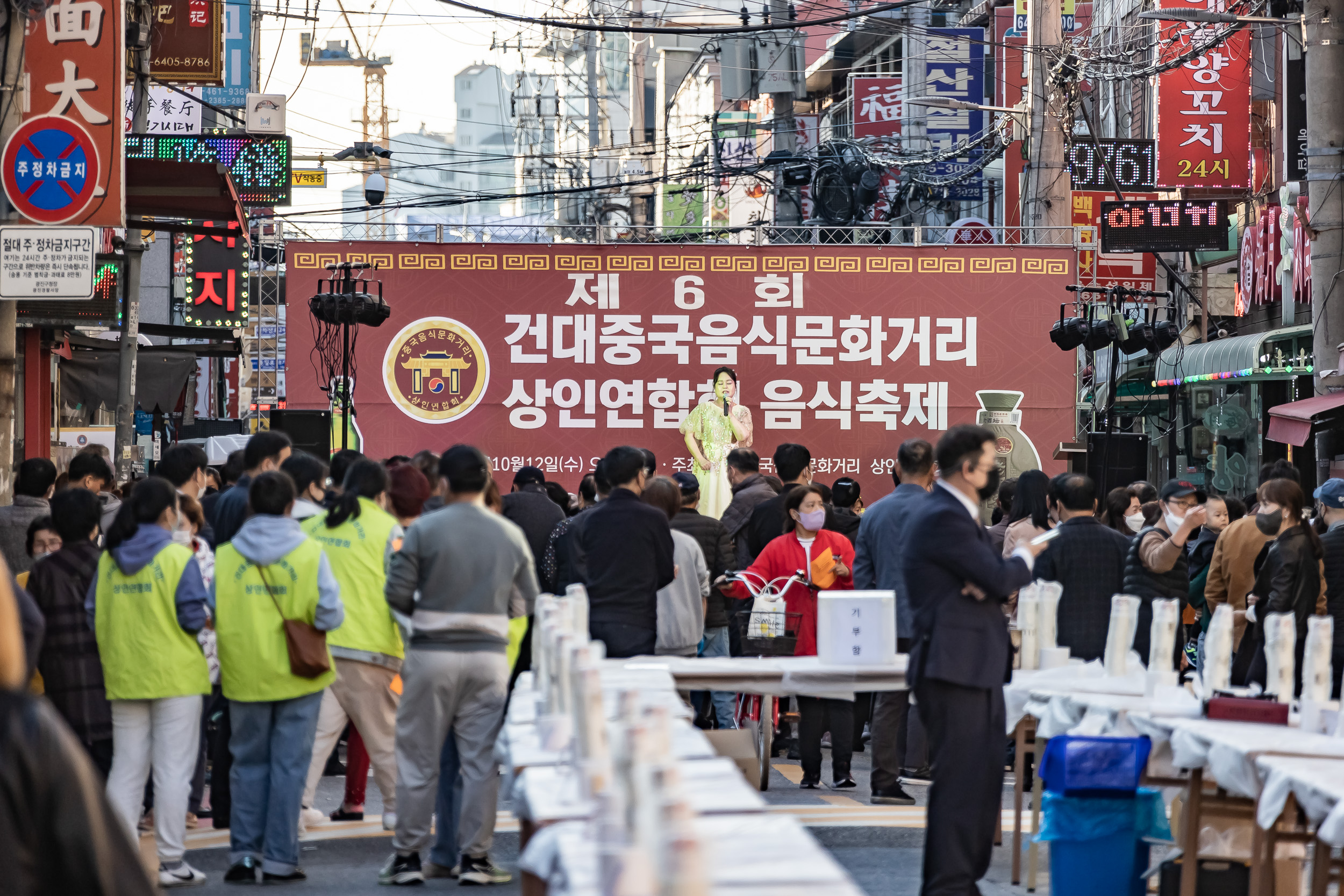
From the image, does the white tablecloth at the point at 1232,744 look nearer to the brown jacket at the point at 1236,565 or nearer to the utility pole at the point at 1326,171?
the brown jacket at the point at 1236,565

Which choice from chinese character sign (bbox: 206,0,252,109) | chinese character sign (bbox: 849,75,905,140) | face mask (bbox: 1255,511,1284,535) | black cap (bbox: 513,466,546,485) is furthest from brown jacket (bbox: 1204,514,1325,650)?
chinese character sign (bbox: 849,75,905,140)

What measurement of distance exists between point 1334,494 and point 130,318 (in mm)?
8612

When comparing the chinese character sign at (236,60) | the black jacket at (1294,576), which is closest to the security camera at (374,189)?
the chinese character sign at (236,60)

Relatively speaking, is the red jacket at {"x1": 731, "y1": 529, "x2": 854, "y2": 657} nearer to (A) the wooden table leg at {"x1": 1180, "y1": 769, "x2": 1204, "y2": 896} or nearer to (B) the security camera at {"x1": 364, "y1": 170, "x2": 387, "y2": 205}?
(A) the wooden table leg at {"x1": 1180, "y1": 769, "x2": 1204, "y2": 896}

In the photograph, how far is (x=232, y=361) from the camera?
35.2 m

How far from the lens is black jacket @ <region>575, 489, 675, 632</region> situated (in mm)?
7309

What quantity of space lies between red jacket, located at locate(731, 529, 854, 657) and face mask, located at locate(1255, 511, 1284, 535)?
2.23 m

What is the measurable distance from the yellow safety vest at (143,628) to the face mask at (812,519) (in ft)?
11.7

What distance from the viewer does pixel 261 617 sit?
622 cm

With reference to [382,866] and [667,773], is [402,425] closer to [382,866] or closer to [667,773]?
[382,866]

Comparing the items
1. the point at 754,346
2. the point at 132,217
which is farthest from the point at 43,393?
the point at 754,346

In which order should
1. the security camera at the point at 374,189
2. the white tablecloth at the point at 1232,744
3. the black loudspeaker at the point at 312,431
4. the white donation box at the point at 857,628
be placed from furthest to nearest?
1. the security camera at the point at 374,189
2. the black loudspeaker at the point at 312,431
3. the white donation box at the point at 857,628
4. the white tablecloth at the point at 1232,744

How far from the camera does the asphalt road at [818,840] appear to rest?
254 inches

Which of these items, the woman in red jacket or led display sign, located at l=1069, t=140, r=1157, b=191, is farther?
led display sign, located at l=1069, t=140, r=1157, b=191
